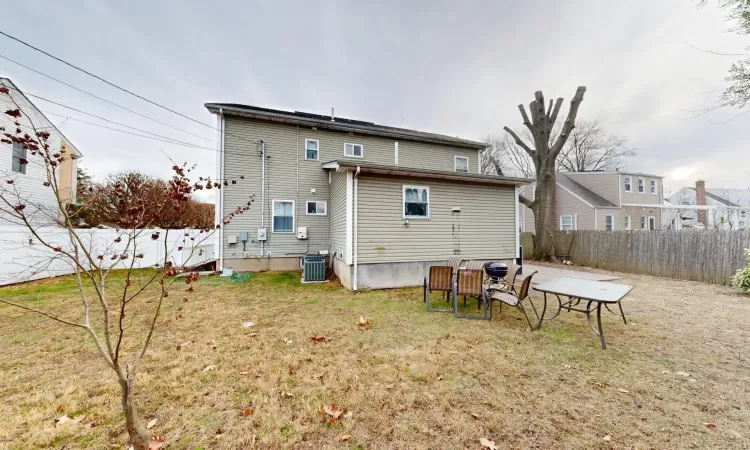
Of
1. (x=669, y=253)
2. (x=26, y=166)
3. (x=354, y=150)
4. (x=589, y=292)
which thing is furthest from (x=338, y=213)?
(x=26, y=166)

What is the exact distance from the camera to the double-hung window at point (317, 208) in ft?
38.5

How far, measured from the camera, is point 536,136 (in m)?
14.5

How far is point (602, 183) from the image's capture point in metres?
21.2

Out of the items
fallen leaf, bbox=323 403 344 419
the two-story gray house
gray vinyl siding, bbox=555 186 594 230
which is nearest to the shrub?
the two-story gray house

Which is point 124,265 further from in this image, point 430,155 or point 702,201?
point 702,201

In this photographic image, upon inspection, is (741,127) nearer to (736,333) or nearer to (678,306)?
(678,306)

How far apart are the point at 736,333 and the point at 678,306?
186 centimetres

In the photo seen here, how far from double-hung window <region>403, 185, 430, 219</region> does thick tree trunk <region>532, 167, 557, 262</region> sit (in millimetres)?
9392

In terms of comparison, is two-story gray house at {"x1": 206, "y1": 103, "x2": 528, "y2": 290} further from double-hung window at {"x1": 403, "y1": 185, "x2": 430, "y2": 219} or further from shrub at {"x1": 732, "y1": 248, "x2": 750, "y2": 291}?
shrub at {"x1": 732, "y1": 248, "x2": 750, "y2": 291}

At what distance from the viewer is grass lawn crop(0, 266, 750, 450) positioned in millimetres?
2402

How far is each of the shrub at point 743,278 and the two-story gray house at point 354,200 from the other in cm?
544

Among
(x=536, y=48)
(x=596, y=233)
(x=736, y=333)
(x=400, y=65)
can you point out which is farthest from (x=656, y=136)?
(x=736, y=333)

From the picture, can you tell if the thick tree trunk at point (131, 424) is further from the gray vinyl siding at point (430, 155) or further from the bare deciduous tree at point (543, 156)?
the bare deciduous tree at point (543, 156)

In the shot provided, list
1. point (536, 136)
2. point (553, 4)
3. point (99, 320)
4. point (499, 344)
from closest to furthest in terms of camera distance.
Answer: point (499, 344)
point (99, 320)
point (553, 4)
point (536, 136)
